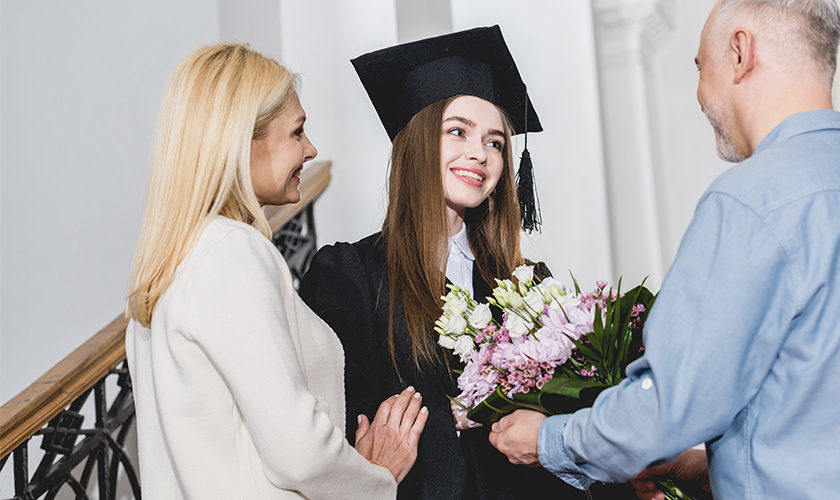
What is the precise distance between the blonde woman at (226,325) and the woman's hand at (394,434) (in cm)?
12

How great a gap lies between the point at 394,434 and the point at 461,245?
76 cm

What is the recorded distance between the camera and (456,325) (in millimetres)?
2025

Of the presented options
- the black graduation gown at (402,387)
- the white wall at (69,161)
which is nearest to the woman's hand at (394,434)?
the black graduation gown at (402,387)

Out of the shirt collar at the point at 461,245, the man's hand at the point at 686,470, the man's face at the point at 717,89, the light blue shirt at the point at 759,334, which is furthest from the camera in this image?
the shirt collar at the point at 461,245

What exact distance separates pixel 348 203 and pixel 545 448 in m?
2.52

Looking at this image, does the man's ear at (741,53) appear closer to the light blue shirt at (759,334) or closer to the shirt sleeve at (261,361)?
the light blue shirt at (759,334)

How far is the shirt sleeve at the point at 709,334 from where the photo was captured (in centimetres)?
136

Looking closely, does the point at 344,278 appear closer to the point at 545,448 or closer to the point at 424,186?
the point at 424,186

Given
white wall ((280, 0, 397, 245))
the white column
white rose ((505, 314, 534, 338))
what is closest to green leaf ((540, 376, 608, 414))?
white rose ((505, 314, 534, 338))

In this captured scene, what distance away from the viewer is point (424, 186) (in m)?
2.51

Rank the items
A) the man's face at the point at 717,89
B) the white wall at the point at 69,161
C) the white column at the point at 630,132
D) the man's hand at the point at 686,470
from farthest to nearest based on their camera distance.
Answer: the white column at the point at 630,132 → the white wall at the point at 69,161 → the man's hand at the point at 686,470 → the man's face at the point at 717,89

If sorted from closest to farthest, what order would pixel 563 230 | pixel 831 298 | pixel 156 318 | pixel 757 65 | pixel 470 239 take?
pixel 831 298, pixel 757 65, pixel 156 318, pixel 470 239, pixel 563 230

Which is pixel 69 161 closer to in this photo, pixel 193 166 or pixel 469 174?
pixel 469 174

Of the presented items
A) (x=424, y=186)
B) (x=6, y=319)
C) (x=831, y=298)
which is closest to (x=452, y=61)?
(x=424, y=186)
